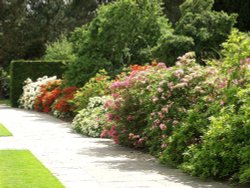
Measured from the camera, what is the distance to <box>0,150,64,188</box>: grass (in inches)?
294

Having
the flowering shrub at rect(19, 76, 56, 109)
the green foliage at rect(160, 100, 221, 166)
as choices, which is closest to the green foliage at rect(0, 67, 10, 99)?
the flowering shrub at rect(19, 76, 56, 109)

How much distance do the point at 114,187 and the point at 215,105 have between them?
2.72m

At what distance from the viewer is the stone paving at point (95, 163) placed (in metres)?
7.79

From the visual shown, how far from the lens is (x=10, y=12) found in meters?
44.5

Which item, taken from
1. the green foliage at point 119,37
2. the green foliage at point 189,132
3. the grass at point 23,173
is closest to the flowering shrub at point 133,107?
the green foliage at point 189,132

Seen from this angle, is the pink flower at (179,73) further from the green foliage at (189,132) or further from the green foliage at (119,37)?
the green foliage at (119,37)

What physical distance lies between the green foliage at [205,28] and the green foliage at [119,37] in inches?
70.1

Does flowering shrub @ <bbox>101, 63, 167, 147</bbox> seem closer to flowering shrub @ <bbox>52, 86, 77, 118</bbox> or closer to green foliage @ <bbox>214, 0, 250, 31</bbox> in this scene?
flowering shrub @ <bbox>52, 86, 77, 118</bbox>

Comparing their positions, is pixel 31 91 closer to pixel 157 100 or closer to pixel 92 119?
pixel 92 119

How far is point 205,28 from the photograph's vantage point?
19.8m

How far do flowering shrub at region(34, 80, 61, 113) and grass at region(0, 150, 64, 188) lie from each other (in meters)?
13.2

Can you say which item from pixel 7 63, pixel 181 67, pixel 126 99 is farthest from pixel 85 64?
pixel 7 63

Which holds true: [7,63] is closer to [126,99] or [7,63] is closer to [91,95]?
[91,95]

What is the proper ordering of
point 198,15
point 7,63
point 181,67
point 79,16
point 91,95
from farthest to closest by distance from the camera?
1. point 79,16
2. point 7,63
3. point 198,15
4. point 91,95
5. point 181,67
